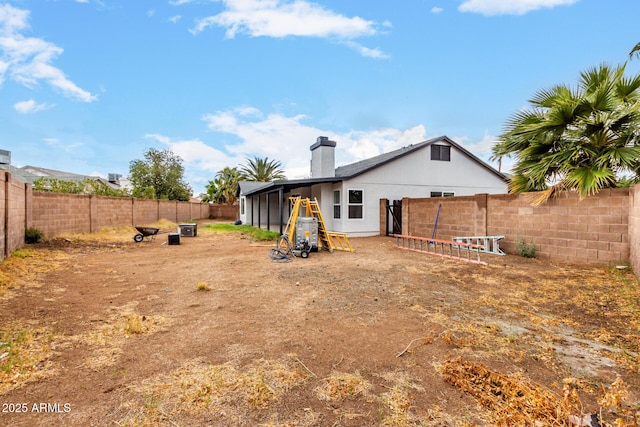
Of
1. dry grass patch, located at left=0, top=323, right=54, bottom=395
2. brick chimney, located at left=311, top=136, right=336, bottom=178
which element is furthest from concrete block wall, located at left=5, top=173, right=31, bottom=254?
brick chimney, located at left=311, top=136, right=336, bottom=178

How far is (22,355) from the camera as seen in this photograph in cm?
292

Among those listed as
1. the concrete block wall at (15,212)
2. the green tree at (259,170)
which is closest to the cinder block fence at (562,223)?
the concrete block wall at (15,212)

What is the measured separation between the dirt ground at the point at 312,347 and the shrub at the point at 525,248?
2038 mm

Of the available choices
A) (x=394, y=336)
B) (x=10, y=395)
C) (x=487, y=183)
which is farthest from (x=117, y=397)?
(x=487, y=183)

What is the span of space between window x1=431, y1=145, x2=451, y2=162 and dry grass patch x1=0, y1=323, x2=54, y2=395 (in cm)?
A: 1586

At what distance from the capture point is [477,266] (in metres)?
7.53

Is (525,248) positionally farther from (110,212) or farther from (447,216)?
(110,212)

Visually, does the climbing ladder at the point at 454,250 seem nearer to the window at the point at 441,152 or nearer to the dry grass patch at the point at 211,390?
the window at the point at 441,152

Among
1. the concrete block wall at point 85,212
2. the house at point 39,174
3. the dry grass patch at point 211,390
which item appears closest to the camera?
the dry grass patch at point 211,390

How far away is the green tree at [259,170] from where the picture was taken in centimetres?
3506

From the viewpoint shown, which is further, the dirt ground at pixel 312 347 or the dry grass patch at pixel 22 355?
the dry grass patch at pixel 22 355

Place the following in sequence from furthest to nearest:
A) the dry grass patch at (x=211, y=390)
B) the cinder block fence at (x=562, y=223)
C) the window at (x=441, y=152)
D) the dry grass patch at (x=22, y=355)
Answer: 1. the window at (x=441, y=152)
2. the cinder block fence at (x=562, y=223)
3. the dry grass patch at (x=22, y=355)
4. the dry grass patch at (x=211, y=390)

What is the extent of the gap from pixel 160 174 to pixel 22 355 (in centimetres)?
3211

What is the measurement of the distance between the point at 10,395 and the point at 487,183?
19287mm
